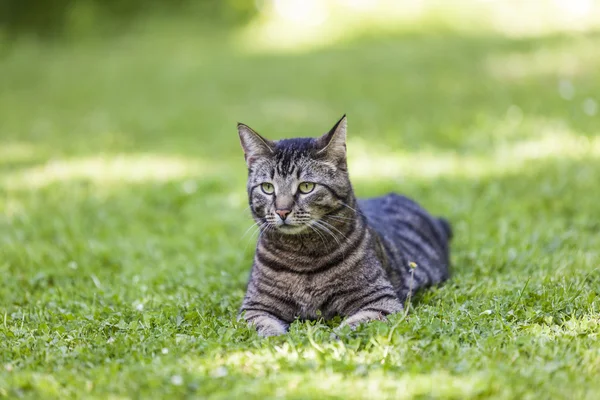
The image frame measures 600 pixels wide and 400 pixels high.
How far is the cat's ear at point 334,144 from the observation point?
375cm

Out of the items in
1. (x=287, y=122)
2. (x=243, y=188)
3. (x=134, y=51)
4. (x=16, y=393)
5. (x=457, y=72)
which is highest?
(x=134, y=51)

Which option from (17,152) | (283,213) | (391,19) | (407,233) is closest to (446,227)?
(407,233)

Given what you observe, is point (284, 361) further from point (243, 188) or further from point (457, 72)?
point (457, 72)

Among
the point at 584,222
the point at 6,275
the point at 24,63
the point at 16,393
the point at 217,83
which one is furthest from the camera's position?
the point at 24,63

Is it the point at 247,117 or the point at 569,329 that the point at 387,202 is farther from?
the point at 247,117

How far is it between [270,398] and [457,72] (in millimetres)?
9240

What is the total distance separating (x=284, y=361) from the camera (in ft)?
10.0

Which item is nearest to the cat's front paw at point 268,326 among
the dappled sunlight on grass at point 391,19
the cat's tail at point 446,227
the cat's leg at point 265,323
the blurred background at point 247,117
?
the cat's leg at point 265,323

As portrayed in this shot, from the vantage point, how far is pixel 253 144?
3.92 m

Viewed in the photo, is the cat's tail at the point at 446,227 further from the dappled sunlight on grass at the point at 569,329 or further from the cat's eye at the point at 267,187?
the cat's eye at the point at 267,187

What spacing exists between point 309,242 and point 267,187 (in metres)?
0.39

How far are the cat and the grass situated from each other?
210mm

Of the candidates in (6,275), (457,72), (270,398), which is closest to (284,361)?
(270,398)

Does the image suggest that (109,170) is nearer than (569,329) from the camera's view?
→ No
